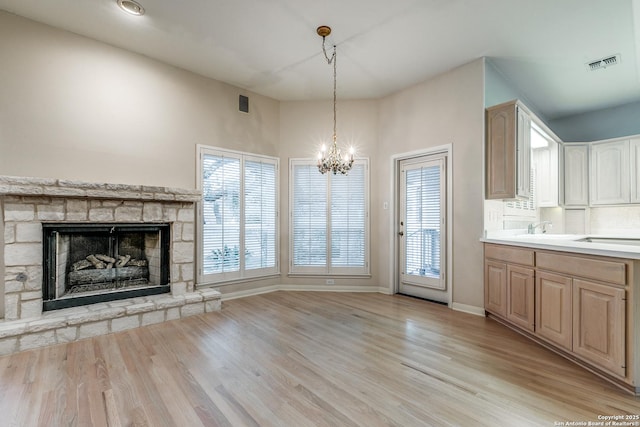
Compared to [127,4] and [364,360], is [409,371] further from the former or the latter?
[127,4]

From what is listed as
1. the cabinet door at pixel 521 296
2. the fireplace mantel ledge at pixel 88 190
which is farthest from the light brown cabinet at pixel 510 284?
the fireplace mantel ledge at pixel 88 190

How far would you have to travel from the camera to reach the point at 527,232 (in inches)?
182

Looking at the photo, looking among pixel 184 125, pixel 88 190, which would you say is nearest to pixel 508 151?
pixel 184 125

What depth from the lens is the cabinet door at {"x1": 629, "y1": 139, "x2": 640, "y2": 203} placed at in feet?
15.2

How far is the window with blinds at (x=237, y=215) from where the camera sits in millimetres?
4301

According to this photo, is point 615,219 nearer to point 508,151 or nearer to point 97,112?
point 508,151

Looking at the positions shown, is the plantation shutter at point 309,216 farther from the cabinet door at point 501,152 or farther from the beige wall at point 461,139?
the cabinet door at point 501,152

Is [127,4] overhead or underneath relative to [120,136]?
overhead

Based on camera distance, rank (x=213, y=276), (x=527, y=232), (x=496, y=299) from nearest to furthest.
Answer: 1. (x=496, y=299)
2. (x=213, y=276)
3. (x=527, y=232)

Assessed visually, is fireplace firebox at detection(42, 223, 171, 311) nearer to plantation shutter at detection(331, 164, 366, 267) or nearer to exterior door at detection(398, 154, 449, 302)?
plantation shutter at detection(331, 164, 366, 267)

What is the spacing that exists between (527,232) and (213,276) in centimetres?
485

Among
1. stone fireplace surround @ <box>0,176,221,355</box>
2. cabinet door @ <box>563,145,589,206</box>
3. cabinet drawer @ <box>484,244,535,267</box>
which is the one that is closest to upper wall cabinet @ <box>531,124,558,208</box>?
cabinet door @ <box>563,145,589,206</box>

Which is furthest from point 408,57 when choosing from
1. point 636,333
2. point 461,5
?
point 636,333

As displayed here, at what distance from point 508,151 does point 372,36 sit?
2.10 meters
